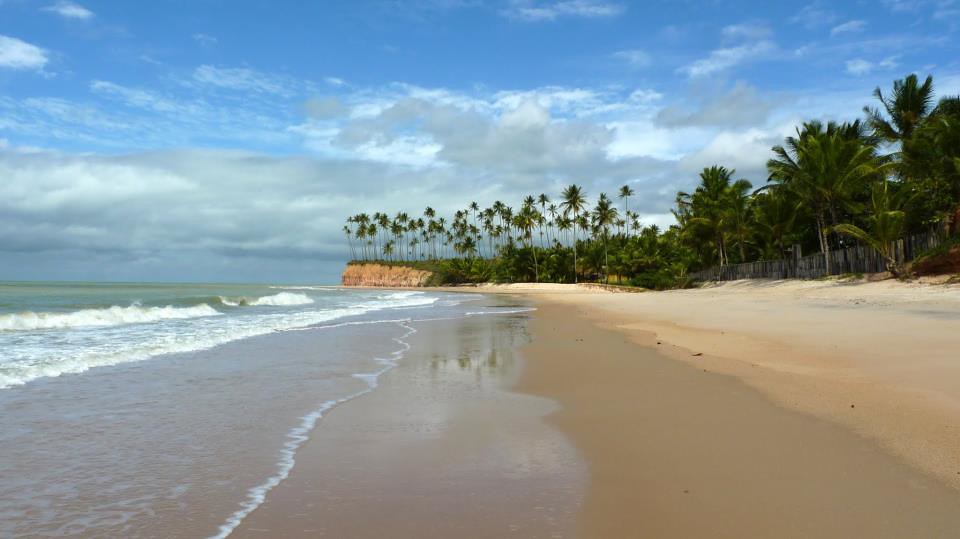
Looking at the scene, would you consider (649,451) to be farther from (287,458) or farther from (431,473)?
(287,458)

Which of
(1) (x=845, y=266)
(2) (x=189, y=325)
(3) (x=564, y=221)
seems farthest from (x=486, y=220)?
(2) (x=189, y=325)

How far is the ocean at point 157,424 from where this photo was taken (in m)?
3.98

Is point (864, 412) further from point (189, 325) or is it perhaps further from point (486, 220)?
point (486, 220)

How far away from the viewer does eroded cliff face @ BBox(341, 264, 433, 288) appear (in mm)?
135750

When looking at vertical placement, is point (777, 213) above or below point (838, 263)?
above

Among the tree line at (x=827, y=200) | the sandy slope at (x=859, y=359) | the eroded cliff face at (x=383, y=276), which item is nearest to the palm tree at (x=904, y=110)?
the tree line at (x=827, y=200)

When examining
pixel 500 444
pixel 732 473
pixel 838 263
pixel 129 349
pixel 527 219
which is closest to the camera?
pixel 732 473

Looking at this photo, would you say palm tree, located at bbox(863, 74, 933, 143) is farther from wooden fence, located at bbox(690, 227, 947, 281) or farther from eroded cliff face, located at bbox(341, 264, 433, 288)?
eroded cliff face, located at bbox(341, 264, 433, 288)

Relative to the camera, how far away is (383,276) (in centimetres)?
14838

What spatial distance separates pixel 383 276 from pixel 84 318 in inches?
4957

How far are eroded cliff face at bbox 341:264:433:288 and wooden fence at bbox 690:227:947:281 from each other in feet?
294

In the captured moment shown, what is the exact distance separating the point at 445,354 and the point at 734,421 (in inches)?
301

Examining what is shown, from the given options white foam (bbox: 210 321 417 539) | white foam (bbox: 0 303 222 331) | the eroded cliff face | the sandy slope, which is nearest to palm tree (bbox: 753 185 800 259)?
the sandy slope

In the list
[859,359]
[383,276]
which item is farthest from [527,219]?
[859,359]
